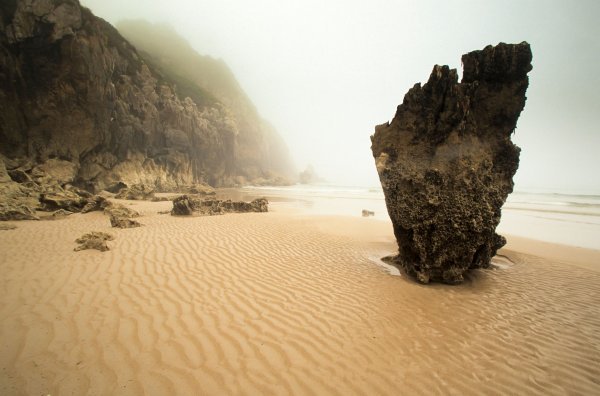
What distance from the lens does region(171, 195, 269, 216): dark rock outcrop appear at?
14755 millimetres

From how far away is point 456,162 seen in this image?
240 inches

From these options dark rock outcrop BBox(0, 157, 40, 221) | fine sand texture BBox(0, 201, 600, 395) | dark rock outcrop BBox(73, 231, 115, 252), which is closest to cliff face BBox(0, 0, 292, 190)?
dark rock outcrop BBox(0, 157, 40, 221)

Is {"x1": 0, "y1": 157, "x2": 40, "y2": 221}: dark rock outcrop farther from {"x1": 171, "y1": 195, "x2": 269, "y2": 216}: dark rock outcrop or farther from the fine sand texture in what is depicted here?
{"x1": 171, "y1": 195, "x2": 269, "y2": 216}: dark rock outcrop

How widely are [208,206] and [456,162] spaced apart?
1400 cm

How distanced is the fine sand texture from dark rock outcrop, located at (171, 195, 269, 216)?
6.98m

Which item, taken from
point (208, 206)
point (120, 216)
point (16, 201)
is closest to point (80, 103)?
point (16, 201)

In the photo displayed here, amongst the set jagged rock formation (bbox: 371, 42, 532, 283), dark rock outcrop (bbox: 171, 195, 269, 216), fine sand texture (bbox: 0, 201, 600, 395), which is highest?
jagged rock formation (bbox: 371, 42, 532, 283)

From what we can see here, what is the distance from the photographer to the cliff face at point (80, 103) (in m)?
21.1

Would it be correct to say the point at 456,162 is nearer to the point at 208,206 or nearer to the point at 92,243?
the point at 92,243

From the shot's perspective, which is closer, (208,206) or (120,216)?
(120,216)

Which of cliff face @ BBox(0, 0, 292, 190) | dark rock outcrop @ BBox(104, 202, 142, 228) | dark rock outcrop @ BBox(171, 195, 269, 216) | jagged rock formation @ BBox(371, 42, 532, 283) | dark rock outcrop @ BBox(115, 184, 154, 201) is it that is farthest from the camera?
dark rock outcrop @ BBox(115, 184, 154, 201)

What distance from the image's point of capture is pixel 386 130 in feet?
23.1

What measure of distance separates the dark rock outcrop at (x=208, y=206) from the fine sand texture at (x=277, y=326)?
6.98 metres

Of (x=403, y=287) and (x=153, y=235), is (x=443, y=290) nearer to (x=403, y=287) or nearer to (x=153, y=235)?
(x=403, y=287)
